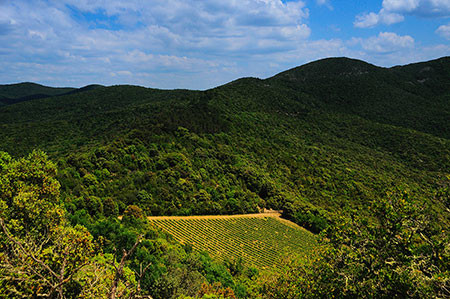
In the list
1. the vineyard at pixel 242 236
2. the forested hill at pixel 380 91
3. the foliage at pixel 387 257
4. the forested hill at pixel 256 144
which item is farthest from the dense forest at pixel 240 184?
the vineyard at pixel 242 236

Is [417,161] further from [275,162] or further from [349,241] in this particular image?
[349,241]

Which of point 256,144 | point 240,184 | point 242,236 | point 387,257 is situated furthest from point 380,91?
point 387,257

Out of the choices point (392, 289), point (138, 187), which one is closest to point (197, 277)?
point (392, 289)

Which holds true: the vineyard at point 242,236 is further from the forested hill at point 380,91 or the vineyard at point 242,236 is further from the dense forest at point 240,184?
the forested hill at point 380,91

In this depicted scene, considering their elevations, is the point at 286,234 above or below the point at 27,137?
below

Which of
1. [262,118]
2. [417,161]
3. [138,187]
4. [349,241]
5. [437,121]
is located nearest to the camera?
[349,241]

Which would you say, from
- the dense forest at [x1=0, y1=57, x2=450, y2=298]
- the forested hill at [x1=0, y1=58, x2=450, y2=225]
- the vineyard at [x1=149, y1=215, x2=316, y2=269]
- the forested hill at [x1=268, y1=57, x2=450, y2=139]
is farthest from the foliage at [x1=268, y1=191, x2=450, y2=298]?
the forested hill at [x1=268, y1=57, x2=450, y2=139]
